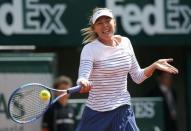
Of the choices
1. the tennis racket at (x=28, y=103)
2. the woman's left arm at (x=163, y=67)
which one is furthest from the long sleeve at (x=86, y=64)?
the woman's left arm at (x=163, y=67)

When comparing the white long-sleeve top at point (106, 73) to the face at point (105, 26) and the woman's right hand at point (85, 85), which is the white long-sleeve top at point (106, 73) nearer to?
the face at point (105, 26)

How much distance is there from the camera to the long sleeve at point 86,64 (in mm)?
6244

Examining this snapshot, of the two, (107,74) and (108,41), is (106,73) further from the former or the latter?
(108,41)

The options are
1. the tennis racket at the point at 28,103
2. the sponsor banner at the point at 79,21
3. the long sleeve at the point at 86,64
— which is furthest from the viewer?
the sponsor banner at the point at 79,21

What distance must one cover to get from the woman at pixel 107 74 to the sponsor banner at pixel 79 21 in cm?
446

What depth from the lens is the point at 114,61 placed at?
21.1 ft

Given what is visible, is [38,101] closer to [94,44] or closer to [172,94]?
[94,44]

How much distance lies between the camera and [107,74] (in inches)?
253

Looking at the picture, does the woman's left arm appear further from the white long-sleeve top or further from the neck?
the neck

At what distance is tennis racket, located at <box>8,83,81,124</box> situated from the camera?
6.51m

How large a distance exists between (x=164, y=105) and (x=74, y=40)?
1574 mm

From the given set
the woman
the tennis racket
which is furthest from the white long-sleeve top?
the tennis racket

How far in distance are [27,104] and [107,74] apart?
2.58 ft

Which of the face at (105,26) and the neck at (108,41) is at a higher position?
the face at (105,26)
